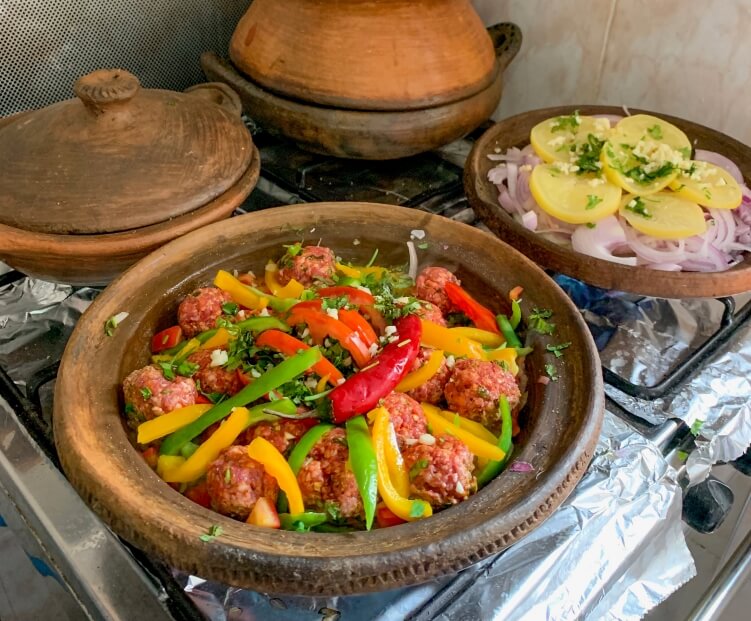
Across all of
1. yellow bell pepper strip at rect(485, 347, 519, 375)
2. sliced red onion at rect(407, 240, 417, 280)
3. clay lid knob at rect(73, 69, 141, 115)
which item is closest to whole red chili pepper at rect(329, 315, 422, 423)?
A: yellow bell pepper strip at rect(485, 347, 519, 375)

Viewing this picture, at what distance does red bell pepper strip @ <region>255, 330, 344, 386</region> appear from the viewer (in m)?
0.91

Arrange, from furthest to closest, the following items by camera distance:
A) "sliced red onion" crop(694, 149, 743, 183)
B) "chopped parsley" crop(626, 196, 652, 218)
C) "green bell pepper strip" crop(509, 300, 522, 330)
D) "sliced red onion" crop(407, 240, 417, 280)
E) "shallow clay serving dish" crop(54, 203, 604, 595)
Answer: "sliced red onion" crop(694, 149, 743, 183) < "chopped parsley" crop(626, 196, 652, 218) < "sliced red onion" crop(407, 240, 417, 280) < "green bell pepper strip" crop(509, 300, 522, 330) < "shallow clay serving dish" crop(54, 203, 604, 595)

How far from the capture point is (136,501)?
0.74 metres

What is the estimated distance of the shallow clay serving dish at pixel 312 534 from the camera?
0.70 metres

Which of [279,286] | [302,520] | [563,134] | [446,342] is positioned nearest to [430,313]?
[446,342]

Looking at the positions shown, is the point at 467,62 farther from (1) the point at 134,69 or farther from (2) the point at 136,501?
(2) the point at 136,501

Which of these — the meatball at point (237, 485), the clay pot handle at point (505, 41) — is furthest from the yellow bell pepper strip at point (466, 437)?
the clay pot handle at point (505, 41)

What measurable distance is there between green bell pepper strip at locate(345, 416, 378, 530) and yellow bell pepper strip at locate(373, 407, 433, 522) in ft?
0.04

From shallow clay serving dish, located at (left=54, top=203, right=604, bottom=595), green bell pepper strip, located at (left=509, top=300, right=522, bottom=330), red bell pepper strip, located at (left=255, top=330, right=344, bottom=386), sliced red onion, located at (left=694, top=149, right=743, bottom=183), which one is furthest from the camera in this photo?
sliced red onion, located at (left=694, top=149, right=743, bottom=183)

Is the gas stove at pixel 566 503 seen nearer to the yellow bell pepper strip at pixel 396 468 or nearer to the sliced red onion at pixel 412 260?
the yellow bell pepper strip at pixel 396 468

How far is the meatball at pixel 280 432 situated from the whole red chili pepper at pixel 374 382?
0.15 ft

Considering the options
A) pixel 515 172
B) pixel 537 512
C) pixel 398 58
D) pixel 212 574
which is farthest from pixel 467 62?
pixel 212 574

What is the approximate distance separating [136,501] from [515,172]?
0.93 m

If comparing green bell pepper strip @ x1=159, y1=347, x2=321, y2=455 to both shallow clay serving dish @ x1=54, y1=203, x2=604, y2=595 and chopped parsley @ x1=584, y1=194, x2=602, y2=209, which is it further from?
chopped parsley @ x1=584, y1=194, x2=602, y2=209
